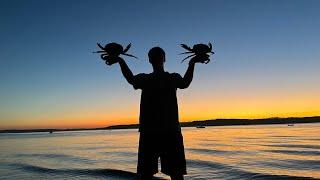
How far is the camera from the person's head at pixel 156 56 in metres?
5.43

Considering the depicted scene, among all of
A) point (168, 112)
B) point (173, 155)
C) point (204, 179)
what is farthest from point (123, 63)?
point (204, 179)

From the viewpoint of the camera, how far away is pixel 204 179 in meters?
Answer: 16.4

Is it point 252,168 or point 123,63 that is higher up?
point 123,63

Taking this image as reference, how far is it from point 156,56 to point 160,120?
89 cm

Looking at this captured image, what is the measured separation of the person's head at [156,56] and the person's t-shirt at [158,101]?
233 mm

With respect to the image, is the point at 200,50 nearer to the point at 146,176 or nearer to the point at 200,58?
the point at 200,58

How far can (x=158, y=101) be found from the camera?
5.21m

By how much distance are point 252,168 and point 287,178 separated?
3.89m

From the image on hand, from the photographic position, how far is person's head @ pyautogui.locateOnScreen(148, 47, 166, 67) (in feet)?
17.8

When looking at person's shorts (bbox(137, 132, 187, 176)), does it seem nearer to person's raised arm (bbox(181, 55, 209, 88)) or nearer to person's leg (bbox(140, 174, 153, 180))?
person's leg (bbox(140, 174, 153, 180))

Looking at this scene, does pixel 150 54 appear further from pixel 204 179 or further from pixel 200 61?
pixel 204 179

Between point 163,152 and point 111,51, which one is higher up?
point 111,51

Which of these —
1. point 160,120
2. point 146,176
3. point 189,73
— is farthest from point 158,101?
point 146,176

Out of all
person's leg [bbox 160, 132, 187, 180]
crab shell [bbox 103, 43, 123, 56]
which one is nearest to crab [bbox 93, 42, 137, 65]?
crab shell [bbox 103, 43, 123, 56]
